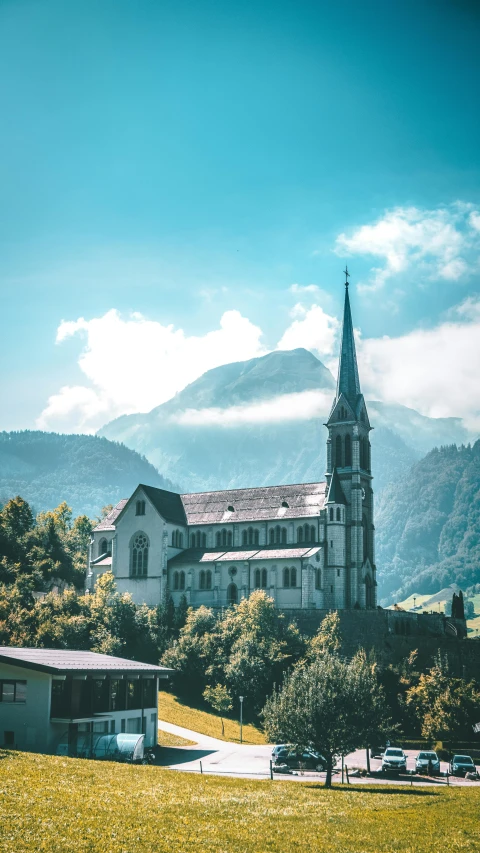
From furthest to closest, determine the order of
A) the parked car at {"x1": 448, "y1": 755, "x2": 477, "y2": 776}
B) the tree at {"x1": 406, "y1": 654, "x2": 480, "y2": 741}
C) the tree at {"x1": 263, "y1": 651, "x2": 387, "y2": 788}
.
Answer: the tree at {"x1": 406, "y1": 654, "x2": 480, "y2": 741}
the parked car at {"x1": 448, "y1": 755, "x2": 477, "y2": 776}
the tree at {"x1": 263, "y1": 651, "x2": 387, "y2": 788}

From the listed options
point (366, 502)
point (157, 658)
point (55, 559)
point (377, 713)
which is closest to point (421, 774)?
point (377, 713)

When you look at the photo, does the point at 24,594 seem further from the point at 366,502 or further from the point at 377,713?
the point at 377,713

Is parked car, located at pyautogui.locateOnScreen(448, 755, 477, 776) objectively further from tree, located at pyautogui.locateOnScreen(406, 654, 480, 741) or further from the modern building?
the modern building

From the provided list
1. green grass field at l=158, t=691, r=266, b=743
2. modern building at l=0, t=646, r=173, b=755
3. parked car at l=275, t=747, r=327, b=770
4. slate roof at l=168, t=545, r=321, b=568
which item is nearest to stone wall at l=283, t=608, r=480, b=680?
slate roof at l=168, t=545, r=321, b=568

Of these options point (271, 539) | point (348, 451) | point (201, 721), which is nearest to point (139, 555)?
point (271, 539)

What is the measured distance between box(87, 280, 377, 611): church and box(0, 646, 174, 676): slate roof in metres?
39.7

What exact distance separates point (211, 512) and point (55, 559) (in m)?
27.5

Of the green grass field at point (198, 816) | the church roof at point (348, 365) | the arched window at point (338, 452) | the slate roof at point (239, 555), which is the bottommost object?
the green grass field at point (198, 816)

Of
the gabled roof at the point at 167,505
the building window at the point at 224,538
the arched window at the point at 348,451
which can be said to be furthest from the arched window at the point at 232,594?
the arched window at the point at 348,451

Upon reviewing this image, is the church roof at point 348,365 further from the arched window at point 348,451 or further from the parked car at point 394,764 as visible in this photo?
the parked car at point 394,764

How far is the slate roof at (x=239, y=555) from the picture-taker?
106175 millimetres

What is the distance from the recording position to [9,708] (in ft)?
177

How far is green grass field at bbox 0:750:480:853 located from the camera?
28.2m

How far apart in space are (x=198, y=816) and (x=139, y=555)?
85801mm
